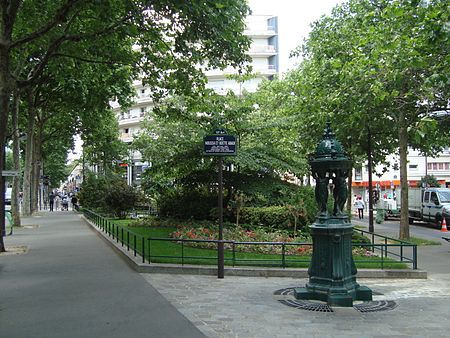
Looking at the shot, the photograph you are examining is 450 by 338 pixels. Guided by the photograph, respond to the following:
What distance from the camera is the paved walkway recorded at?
6.30m

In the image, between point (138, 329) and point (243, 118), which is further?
point (243, 118)

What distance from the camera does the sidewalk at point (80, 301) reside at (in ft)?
20.6

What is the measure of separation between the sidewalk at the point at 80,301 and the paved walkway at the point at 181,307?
14mm

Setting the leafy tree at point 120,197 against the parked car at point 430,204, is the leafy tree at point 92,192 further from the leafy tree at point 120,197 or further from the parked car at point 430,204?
the parked car at point 430,204

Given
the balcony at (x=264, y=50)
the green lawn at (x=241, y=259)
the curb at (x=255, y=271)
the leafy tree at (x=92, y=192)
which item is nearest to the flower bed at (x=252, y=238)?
the green lawn at (x=241, y=259)

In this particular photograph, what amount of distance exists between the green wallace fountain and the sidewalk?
Answer: 2.46 meters

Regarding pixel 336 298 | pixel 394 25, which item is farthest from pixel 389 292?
pixel 394 25

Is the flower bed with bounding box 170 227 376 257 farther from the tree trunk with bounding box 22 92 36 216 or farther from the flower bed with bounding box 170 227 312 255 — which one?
the tree trunk with bounding box 22 92 36 216

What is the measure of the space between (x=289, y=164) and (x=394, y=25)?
24.2 feet

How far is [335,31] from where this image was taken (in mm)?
21578

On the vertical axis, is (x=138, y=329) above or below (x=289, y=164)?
below

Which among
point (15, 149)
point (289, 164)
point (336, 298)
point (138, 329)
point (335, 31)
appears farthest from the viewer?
point (15, 149)

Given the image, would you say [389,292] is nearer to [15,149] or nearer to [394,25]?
[394,25]

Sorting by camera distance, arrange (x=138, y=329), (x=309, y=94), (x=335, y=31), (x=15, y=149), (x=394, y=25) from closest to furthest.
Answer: (x=138, y=329)
(x=394, y=25)
(x=309, y=94)
(x=335, y=31)
(x=15, y=149)
